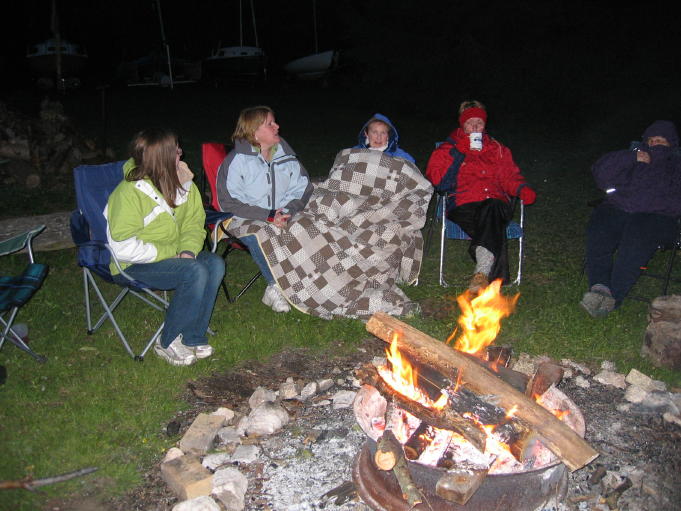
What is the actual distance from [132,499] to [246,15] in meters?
21.1

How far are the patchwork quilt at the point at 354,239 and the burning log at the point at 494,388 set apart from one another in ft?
4.33

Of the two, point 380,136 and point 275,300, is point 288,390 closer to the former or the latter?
point 275,300


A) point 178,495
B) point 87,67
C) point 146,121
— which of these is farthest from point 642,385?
point 87,67

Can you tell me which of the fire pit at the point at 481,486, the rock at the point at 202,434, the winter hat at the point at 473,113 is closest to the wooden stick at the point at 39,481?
the rock at the point at 202,434

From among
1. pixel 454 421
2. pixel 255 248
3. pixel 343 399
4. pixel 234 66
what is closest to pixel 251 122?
pixel 255 248

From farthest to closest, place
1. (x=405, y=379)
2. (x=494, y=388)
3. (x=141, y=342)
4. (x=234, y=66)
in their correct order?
(x=234, y=66), (x=141, y=342), (x=405, y=379), (x=494, y=388)

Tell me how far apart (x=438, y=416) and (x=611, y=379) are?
154cm

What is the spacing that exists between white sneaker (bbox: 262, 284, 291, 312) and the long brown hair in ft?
4.03

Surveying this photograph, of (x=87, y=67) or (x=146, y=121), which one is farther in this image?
(x=87, y=67)

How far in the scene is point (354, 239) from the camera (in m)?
4.67

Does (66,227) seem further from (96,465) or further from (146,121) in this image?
(146,121)

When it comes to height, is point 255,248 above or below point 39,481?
above

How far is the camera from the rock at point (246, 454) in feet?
9.66

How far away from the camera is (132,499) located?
2.71 meters
